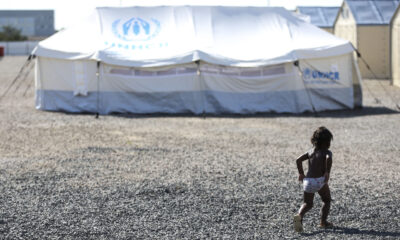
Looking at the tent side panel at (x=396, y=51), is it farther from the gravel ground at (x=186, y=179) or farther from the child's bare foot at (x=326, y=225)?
the child's bare foot at (x=326, y=225)

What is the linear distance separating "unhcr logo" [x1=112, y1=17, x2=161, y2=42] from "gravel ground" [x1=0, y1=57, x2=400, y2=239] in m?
3.55

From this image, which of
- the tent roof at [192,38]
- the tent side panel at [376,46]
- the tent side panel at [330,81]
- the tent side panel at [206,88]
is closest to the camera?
the tent roof at [192,38]

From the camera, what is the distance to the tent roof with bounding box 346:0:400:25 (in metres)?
28.8

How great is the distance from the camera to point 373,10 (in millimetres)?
29234

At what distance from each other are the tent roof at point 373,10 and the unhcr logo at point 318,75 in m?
12.1

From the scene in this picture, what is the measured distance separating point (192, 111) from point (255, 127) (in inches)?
123

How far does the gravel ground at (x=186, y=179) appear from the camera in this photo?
609 cm

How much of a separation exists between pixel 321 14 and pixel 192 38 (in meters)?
18.8

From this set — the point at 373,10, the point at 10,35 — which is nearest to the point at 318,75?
the point at 373,10

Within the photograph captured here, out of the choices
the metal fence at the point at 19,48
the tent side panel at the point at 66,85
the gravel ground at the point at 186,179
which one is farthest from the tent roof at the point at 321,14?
the metal fence at the point at 19,48

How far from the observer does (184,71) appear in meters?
17.3

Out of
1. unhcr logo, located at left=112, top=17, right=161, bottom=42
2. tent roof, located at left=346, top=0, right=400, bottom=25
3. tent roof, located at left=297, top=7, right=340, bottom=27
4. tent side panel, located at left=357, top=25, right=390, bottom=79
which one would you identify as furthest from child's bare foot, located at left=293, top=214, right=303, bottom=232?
tent roof, located at left=297, top=7, right=340, bottom=27

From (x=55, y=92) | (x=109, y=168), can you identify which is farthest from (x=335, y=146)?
(x=55, y=92)

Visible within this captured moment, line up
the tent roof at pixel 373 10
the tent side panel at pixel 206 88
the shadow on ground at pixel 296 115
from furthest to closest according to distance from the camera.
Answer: the tent roof at pixel 373 10 < the tent side panel at pixel 206 88 < the shadow on ground at pixel 296 115
